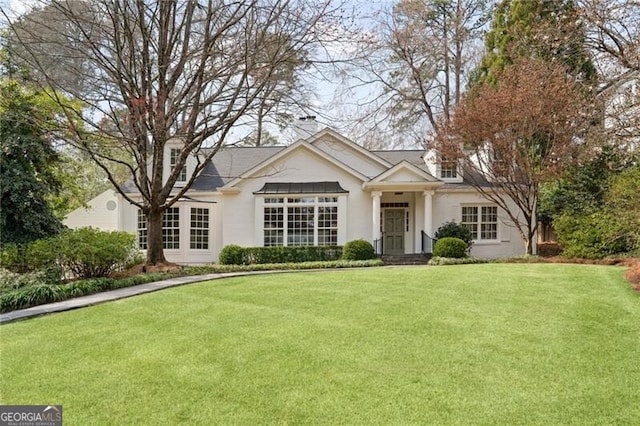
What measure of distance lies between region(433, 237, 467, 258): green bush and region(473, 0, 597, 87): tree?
7.71 metres

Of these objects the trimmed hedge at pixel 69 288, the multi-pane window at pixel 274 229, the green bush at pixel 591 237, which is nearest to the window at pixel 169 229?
the multi-pane window at pixel 274 229

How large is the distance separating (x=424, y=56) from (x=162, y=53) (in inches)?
679

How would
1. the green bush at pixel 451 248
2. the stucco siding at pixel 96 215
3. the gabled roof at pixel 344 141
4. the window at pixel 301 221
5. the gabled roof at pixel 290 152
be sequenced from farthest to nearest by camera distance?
1. the stucco siding at pixel 96 215
2. the gabled roof at pixel 344 141
3. the gabled roof at pixel 290 152
4. the window at pixel 301 221
5. the green bush at pixel 451 248

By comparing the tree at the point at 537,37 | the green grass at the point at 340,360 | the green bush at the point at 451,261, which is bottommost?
the green grass at the point at 340,360

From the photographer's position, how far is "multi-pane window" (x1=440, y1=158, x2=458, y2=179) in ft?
61.5

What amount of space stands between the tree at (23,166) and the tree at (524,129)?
14.3 m

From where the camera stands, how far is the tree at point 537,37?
15.9 meters

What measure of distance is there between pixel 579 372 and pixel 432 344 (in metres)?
1.51

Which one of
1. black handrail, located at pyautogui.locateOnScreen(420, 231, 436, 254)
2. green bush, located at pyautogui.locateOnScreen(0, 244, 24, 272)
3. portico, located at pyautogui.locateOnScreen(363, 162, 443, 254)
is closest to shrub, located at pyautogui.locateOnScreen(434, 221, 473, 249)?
Result: black handrail, located at pyautogui.locateOnScreen(420, 231, 436, 254)

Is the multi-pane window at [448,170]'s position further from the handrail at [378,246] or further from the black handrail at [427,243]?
the handrail at [378,246]

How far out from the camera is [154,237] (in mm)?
14133

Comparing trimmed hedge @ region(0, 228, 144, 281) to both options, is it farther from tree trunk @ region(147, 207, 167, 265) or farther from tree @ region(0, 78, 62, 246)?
tree trunk @ region(147, 207, 167, 265)

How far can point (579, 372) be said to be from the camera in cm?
427

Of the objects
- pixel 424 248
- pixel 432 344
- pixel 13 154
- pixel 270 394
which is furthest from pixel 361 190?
pixel 270 394
